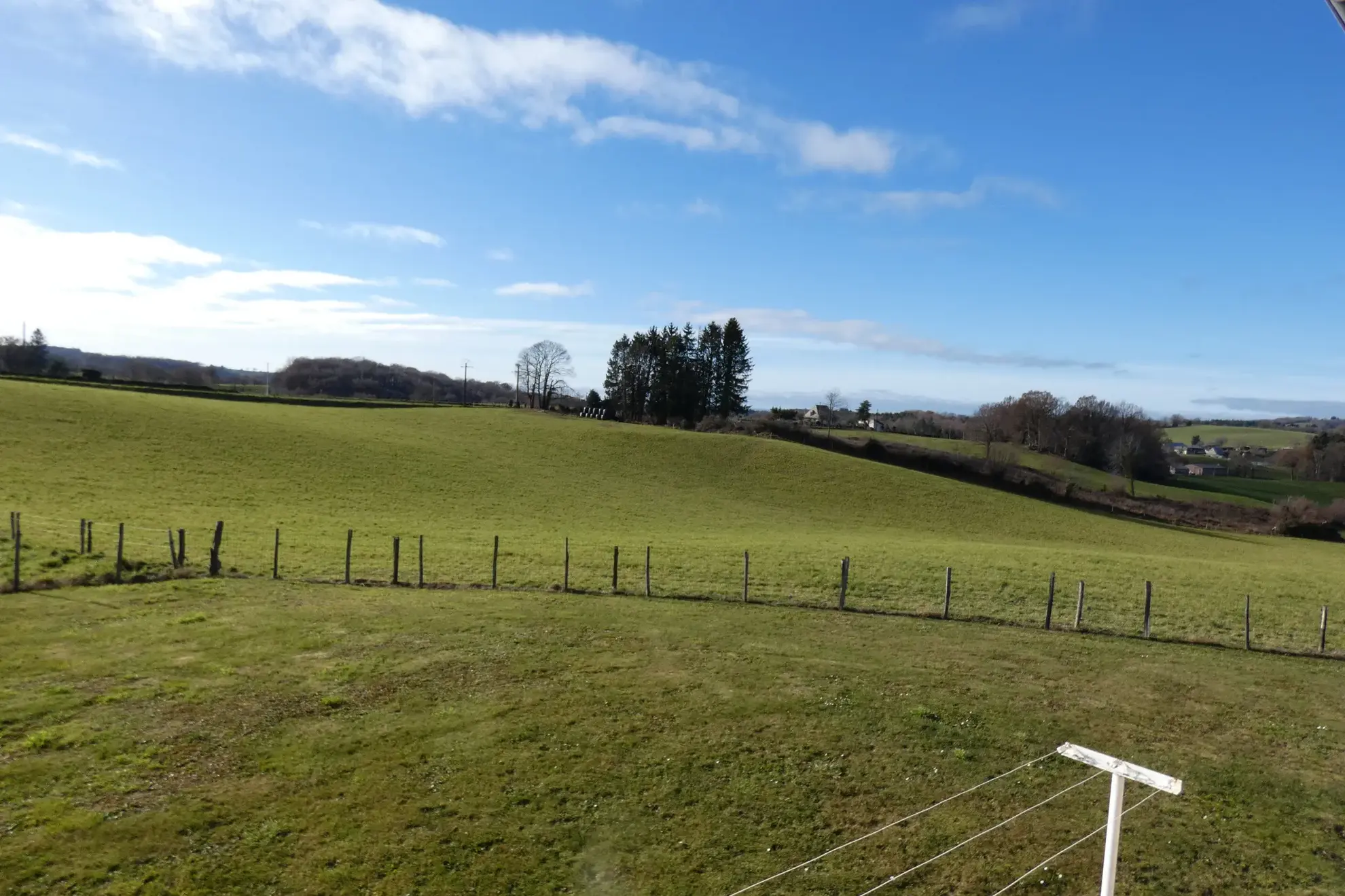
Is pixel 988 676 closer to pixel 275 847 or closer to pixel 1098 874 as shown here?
pixel 1098 874

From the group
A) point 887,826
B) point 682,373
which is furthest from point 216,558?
point 682,373

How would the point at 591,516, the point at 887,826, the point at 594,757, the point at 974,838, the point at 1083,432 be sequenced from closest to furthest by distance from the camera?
the point at 974,838 < the point at 887,826 < the point at 594,757 < the point at 591,516 < the point at 1083,432

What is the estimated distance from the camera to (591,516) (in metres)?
42.7

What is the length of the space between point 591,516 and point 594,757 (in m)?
30.8

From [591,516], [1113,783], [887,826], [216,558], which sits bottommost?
[591,516]

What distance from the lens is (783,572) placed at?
93.5 ft

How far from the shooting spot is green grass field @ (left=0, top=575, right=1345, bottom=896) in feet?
30.6

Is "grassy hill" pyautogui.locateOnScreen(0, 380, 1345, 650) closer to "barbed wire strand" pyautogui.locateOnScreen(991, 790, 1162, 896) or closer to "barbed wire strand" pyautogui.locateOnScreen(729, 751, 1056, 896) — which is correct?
"barbed wire strand" pyautogui.locateOnScreen(729, 751, 1056, 896)

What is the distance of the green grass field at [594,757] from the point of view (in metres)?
9.34

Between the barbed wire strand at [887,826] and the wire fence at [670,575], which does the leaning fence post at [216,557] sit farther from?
the barbed wire strand at [887,826]

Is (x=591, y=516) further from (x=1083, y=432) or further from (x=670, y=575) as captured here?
(x=1083, y=432)

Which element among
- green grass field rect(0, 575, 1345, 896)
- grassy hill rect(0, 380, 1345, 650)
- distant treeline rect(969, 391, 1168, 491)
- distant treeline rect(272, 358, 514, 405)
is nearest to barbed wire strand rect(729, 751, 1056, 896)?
green grass field rect(0, 575, 1345, 896)

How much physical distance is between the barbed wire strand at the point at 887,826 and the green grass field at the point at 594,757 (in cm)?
12

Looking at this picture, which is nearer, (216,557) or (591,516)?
(216,557)
